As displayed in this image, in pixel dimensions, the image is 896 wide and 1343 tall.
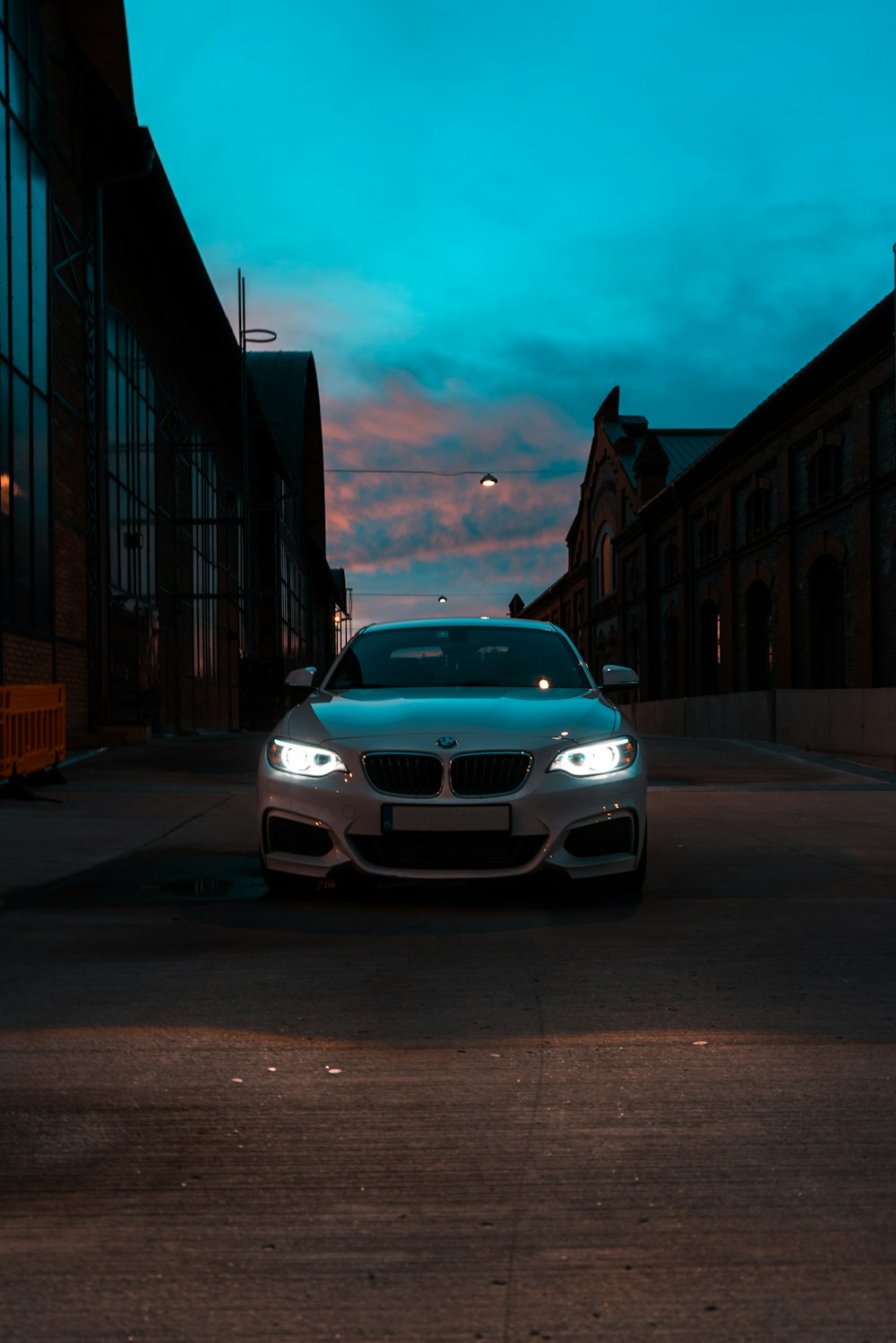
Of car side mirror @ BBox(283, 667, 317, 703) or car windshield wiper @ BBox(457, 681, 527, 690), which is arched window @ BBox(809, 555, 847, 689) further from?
car side mirror @ BBox(283, 667, 317, 703)

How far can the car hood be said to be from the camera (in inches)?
263

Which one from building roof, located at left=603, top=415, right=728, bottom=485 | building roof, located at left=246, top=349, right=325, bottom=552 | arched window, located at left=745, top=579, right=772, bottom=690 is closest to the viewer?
arched window, located at left=745, top=579, right=772, bottom=690

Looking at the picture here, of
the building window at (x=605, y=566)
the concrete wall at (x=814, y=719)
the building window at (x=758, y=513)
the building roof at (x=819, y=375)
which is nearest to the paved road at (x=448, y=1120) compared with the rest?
the concrete wall at (x=814, y=719)

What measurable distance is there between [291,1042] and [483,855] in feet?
8.22

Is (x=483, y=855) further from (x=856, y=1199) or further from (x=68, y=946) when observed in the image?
(x=856, y=1199)

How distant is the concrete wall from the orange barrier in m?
12.8

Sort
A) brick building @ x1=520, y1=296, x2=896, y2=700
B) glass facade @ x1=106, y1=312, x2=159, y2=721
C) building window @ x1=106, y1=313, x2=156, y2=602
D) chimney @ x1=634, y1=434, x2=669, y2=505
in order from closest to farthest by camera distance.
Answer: glass facade @ x1=106, y1=312, x2=159, y2=721 → building window @ x1=106, y1=313, x2=156, y2=602 → brick building @ x1=520, y1=296, x2=896, y2=700 → chimney @ x1=634, y1=434, x2=669, y2=505

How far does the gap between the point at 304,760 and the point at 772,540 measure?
2913 cm

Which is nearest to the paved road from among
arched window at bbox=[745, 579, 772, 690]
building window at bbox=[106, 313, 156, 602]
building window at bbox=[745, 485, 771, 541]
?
building window at bbox=[106, 313, 156, 602]

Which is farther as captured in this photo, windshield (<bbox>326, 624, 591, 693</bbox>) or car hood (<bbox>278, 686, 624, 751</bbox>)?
windshield (<bbox>326, 624, 591, 693</bbox>)

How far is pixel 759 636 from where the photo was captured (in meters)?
36.4

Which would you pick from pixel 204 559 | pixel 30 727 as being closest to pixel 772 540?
pixel 204 559

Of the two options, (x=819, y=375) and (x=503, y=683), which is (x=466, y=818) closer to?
(x=503, y=683)

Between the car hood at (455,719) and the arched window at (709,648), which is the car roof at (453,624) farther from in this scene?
the arched window at (709,648)
